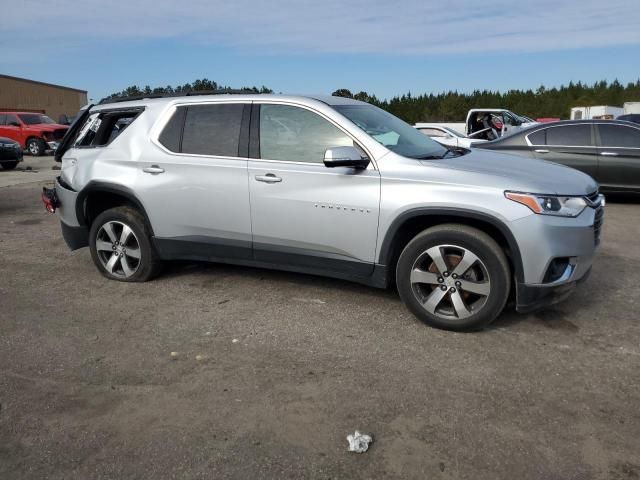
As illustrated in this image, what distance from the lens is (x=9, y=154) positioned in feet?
54.1

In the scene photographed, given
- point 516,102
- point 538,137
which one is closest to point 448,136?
point 538,137

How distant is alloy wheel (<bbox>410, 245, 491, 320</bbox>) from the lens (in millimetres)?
4023

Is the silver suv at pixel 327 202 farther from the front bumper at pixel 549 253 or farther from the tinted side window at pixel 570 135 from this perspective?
the tinted side window at pixel 570 135

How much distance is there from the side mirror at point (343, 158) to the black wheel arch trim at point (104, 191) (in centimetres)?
194

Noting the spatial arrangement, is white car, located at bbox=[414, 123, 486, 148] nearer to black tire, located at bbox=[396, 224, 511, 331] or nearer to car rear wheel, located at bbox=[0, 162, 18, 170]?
car rear wheel, located at bbox=[0, 162, 18, 170]

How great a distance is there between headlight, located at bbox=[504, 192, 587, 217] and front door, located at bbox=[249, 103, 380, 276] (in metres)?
0.99

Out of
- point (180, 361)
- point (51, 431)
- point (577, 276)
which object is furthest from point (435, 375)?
point (51, 431)

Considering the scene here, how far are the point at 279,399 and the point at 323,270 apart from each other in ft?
4.96

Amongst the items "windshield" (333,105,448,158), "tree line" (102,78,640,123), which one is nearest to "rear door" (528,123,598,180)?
"windshield" (333,105,448,158)

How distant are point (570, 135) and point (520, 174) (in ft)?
20.7

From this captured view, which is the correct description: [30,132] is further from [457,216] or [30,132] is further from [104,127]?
[457,216]

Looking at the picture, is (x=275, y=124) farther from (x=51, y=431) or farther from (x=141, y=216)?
(x=51, y=431)

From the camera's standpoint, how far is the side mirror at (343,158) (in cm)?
412

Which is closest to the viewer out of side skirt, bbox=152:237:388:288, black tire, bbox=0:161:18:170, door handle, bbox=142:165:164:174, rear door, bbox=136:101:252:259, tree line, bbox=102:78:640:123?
side skirt, bbox=152:237:388:288
